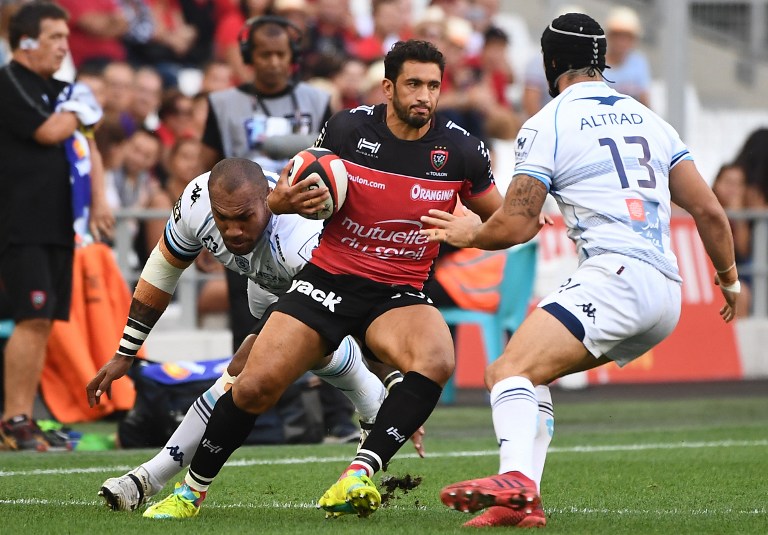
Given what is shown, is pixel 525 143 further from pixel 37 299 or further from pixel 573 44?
pixel 37 299

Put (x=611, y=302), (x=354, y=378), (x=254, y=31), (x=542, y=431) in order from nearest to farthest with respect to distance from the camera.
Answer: (x=611, y=302), (x=542, y=431), (x=354, y=378), (x=254, y=31)

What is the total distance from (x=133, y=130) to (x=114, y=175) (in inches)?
30.1

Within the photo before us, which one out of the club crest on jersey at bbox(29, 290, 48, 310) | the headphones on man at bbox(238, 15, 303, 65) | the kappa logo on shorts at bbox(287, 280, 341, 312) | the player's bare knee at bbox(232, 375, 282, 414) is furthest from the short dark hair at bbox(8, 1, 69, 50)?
the player's bare knee at bbox(232, 375, 282, 414)

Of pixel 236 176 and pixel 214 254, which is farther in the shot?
pixel 214 254

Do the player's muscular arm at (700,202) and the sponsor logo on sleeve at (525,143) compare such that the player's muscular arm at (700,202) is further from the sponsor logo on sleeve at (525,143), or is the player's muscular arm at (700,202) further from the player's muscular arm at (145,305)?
the player's muscular arm at (145,305)

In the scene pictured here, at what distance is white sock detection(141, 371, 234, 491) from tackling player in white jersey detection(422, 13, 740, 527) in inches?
57.9

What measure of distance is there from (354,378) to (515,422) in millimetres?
1604

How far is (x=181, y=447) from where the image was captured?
275 inches

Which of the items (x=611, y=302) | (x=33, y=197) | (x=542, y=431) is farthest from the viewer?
(x=33, y=197)

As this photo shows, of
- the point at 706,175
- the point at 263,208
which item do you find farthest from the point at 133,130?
the point at 263,208

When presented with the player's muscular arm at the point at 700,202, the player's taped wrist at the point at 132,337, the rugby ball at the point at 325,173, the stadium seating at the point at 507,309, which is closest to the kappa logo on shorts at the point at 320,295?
the rugby ball at the point at 325,173

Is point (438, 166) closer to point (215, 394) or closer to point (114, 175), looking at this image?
point (215, 394)

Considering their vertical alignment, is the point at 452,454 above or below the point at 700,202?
below

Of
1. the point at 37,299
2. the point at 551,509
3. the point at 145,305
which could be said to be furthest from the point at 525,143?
the point at 37,299
